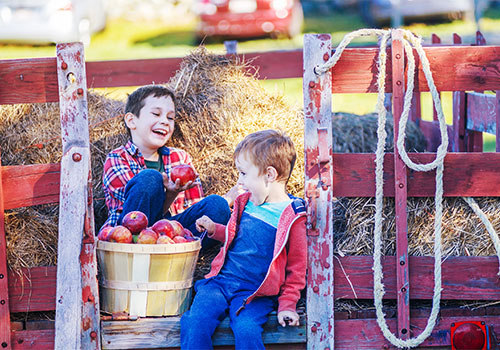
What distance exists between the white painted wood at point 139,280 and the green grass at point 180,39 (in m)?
10.7

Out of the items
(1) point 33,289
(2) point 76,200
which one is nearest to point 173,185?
(2) point 76,200

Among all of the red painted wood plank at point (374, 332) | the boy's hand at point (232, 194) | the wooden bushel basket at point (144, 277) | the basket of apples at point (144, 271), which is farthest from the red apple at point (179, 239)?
the red painted wood plank at point (374, 332)

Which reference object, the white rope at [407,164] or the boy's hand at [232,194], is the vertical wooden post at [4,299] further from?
the white rope at [407,164]

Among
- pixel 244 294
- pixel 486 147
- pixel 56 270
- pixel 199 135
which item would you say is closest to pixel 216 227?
pixel 244 294

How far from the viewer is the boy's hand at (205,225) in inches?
150

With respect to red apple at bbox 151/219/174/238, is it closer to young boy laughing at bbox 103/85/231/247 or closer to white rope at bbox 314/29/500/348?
young boy laughing at bbox 103/85/231/247

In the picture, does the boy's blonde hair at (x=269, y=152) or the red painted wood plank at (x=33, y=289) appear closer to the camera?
the red painted wood plank at (x=33, y=289)

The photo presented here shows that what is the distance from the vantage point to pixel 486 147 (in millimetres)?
10484

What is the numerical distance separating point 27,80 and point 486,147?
28.4 ft

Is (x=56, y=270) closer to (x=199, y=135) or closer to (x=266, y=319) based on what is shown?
(x=266, y=319)

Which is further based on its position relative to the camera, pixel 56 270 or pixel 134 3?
pixel 134 3

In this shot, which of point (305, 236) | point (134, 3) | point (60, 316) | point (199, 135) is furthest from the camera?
point (134, 3)

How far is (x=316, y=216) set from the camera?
3301 millimetres

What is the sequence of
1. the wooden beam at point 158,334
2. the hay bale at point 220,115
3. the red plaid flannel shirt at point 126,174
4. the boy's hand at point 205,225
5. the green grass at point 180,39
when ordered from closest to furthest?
the wooden beam at point 158,334
the boy's hand at point 205,225
the red plaid flannel shirt at point 126,174
the hay bale at point 220,115
the green grass at point 180,39
